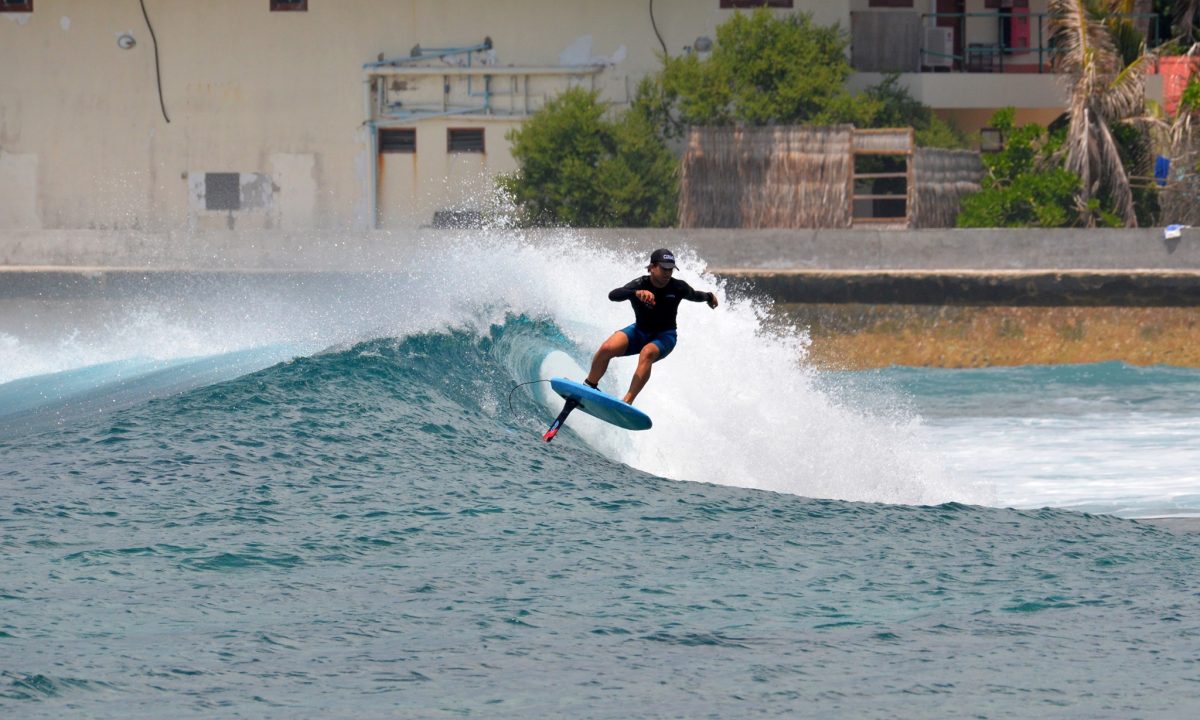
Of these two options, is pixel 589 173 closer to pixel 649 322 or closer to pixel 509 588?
pixel 649 322

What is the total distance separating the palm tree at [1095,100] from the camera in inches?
942

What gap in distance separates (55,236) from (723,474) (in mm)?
13239

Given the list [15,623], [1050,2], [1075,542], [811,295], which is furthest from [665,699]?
[1050,2]

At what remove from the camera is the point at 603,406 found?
432 inches

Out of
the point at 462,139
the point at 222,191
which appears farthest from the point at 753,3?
the point at 222,191

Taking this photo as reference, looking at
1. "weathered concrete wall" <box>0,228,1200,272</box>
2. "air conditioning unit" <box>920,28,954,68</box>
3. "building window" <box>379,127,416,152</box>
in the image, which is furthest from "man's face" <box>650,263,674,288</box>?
"air conditioning unit" <box>920,28,954,68</box>

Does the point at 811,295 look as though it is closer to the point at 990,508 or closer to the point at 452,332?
the point at 452,332

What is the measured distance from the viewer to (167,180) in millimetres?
27703

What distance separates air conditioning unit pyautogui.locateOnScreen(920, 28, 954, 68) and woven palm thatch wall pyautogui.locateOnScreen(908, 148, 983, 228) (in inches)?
156

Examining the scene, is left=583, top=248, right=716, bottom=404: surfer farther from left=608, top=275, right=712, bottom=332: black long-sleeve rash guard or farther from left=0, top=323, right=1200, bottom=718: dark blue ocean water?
left=0, top=323, right=1200, bottom=718: dark blue ocean water

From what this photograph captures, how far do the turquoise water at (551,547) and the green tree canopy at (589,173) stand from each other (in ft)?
30.0

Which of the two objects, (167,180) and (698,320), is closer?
(698,320)

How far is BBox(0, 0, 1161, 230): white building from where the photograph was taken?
89.4 feet

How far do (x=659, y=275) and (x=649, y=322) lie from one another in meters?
0.35
